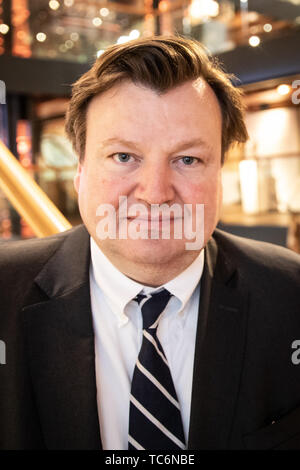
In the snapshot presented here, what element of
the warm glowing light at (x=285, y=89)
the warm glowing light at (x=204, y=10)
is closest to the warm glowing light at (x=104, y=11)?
the warm glowing light at (x=204, y=10)

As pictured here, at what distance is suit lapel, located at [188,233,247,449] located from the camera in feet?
2.91

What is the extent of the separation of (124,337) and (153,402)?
141 mm

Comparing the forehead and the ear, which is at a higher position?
the forehead

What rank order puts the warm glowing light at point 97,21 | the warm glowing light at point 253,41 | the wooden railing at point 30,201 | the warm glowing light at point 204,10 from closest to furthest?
the wooden railing at point 30,201, the warm glowing light at point 253,41, the warm glowing light at point 204,10, the warm glowing light at point 97,21

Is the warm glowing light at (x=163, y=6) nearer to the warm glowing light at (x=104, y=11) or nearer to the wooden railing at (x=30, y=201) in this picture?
the warm glowing light at (x=104, y=11)

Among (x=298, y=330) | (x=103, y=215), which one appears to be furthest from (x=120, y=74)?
(x=298, y=330)

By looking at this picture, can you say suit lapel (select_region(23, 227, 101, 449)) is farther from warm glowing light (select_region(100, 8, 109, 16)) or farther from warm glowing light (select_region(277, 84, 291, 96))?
warm glowing light (select_region(100, 8, 109, 16))

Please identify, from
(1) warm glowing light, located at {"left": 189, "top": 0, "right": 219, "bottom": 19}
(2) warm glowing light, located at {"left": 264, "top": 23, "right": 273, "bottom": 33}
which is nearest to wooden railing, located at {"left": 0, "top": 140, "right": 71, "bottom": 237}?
(2) warm glowing light, located at {"left": 264, "top": 23, "right": 273, "bottom": 33}

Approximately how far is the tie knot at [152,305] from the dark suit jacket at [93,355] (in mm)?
84

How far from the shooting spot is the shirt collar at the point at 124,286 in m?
0.94

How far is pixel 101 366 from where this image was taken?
0.93m
